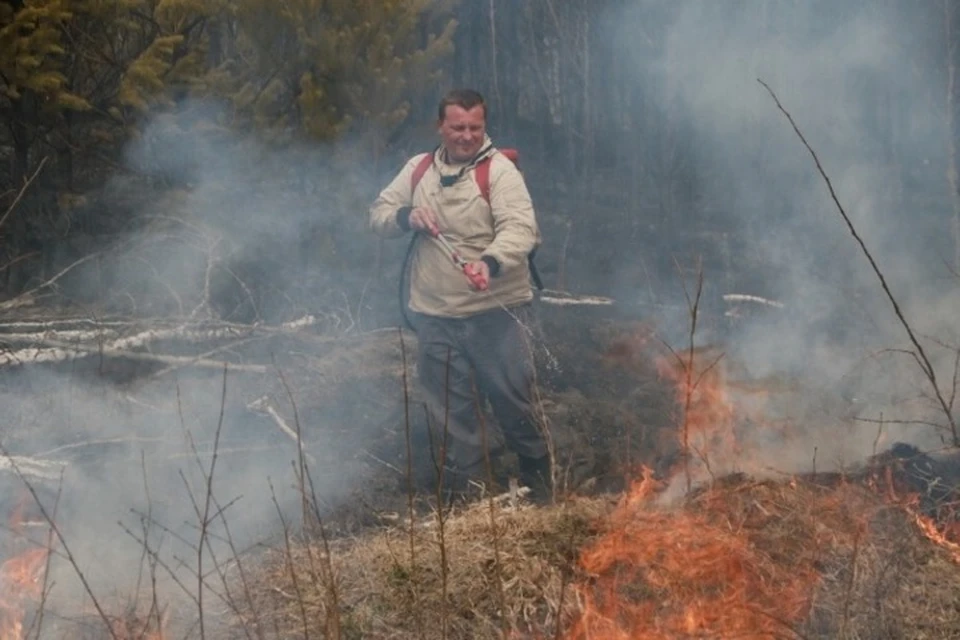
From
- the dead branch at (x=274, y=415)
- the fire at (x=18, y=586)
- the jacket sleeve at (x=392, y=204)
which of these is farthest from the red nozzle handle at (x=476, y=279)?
the fire at (x=18, y=586)

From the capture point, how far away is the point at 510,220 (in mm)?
5402

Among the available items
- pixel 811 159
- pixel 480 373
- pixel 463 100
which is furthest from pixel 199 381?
pixel 811 159

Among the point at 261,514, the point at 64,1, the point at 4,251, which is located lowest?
the point at 261,514

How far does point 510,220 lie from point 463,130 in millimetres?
528

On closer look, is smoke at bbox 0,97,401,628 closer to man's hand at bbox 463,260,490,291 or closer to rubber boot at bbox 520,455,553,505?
rubber boot at bbox 520,455,553,505

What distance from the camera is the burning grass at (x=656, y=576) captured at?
3861 millimetres

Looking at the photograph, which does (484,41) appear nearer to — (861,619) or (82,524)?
(82,524)

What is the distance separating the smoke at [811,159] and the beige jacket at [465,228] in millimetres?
3001

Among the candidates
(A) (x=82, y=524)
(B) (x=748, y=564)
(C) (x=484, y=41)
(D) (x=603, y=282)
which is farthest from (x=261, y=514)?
(C) (x=484, y=41)

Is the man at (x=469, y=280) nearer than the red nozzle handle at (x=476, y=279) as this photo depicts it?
No

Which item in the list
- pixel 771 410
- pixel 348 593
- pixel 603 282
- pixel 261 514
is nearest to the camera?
pixel 348 593

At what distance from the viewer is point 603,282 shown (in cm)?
920

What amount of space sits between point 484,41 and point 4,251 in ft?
14.5

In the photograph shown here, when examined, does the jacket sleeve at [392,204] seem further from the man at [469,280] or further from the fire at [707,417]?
the fire at [707,417]
